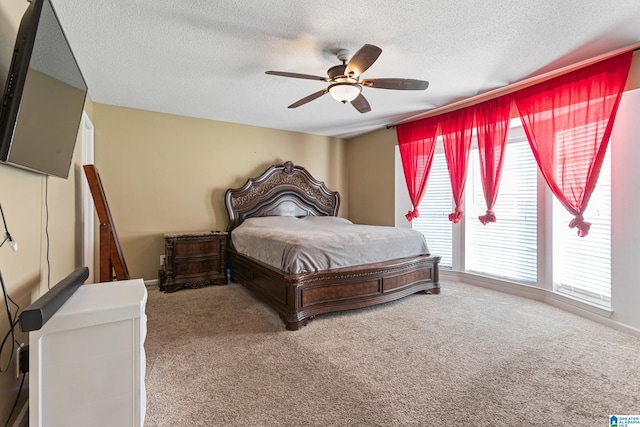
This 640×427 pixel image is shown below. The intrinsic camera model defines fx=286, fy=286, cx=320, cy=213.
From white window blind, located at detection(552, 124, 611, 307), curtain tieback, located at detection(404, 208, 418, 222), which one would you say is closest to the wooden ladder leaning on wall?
curtain tieback, located at detection(404, 208, 418, 222)

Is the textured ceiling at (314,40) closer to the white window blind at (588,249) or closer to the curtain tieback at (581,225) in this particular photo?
the white window blind at (588,249)

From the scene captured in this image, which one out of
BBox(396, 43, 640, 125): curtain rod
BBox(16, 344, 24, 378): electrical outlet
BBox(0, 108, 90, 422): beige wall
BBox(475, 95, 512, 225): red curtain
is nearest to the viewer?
BBox(0, 108, 90, 422): beige wall

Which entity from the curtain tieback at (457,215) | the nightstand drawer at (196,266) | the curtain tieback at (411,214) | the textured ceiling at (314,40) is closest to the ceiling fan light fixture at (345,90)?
the textured ceiling at (314,40)

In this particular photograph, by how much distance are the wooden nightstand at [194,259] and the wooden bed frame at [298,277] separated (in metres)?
0.20

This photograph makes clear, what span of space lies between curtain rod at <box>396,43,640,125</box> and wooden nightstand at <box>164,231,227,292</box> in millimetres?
3412

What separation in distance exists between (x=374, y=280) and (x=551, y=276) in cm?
204

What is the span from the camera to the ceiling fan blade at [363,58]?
6.25 ft

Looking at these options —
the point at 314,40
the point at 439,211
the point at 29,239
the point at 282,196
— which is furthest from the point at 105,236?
the point at 439,211

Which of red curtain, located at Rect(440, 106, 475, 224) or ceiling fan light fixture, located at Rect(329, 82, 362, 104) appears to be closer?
ceiling fan light fixture, located at Rect(329, 82, 362, 104)

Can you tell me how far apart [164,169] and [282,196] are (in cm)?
176

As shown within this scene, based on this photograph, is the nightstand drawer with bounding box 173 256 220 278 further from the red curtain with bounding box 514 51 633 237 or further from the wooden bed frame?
the red curtain with bounding box 514 51 633 237

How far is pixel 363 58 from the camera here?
2025mm

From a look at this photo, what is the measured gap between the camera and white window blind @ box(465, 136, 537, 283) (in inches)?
134

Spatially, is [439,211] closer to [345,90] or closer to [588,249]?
[588,249]
